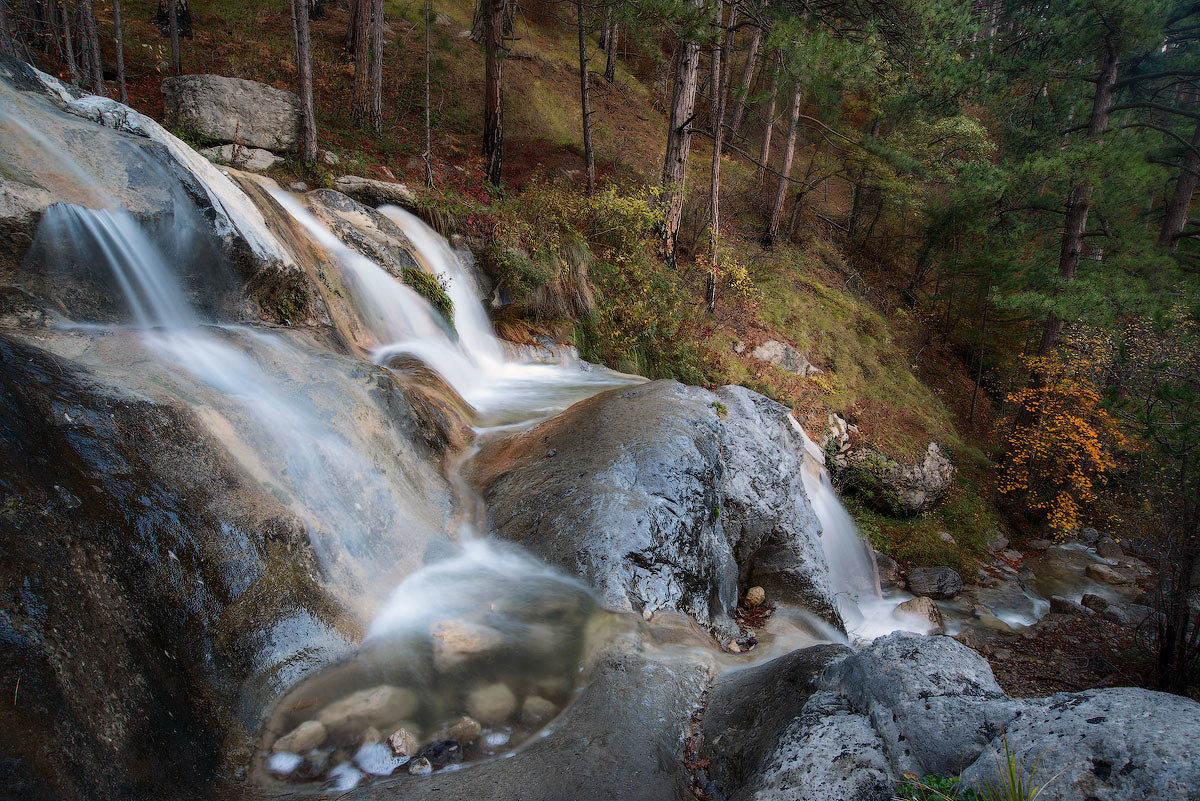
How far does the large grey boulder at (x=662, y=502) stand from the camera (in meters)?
4.46

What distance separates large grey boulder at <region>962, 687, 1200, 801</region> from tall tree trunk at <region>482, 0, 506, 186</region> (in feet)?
43.1

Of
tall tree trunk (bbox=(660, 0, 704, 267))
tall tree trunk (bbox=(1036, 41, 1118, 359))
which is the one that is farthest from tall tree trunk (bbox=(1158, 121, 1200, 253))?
tall tree trunk (bbox=(660, 0, 704, 267))

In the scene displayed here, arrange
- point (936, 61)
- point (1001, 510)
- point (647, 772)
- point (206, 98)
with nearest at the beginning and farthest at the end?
point (647, 772)
point (206, 98)
point (936, 61)
point (1001, 510)

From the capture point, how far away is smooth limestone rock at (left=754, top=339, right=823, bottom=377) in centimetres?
1397

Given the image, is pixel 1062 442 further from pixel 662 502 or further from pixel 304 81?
pixel 304 81

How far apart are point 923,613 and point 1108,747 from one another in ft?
27.1

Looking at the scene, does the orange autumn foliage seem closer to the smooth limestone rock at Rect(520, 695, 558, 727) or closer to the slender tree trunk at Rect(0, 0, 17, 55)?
the smooth limestone rock at Rect(520, 695, 558, 727)

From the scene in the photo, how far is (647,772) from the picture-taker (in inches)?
111

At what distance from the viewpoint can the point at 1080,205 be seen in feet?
41.7

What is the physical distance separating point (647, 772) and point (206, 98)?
37.4 feet

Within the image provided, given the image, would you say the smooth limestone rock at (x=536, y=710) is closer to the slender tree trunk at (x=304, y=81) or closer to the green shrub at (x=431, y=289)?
the green shrub at (x=431, y=289)

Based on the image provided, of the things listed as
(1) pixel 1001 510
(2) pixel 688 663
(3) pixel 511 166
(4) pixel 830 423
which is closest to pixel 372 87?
(3) pixel 511 166

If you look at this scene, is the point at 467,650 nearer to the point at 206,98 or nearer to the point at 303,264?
the point at 303,264

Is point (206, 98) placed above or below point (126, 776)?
above
